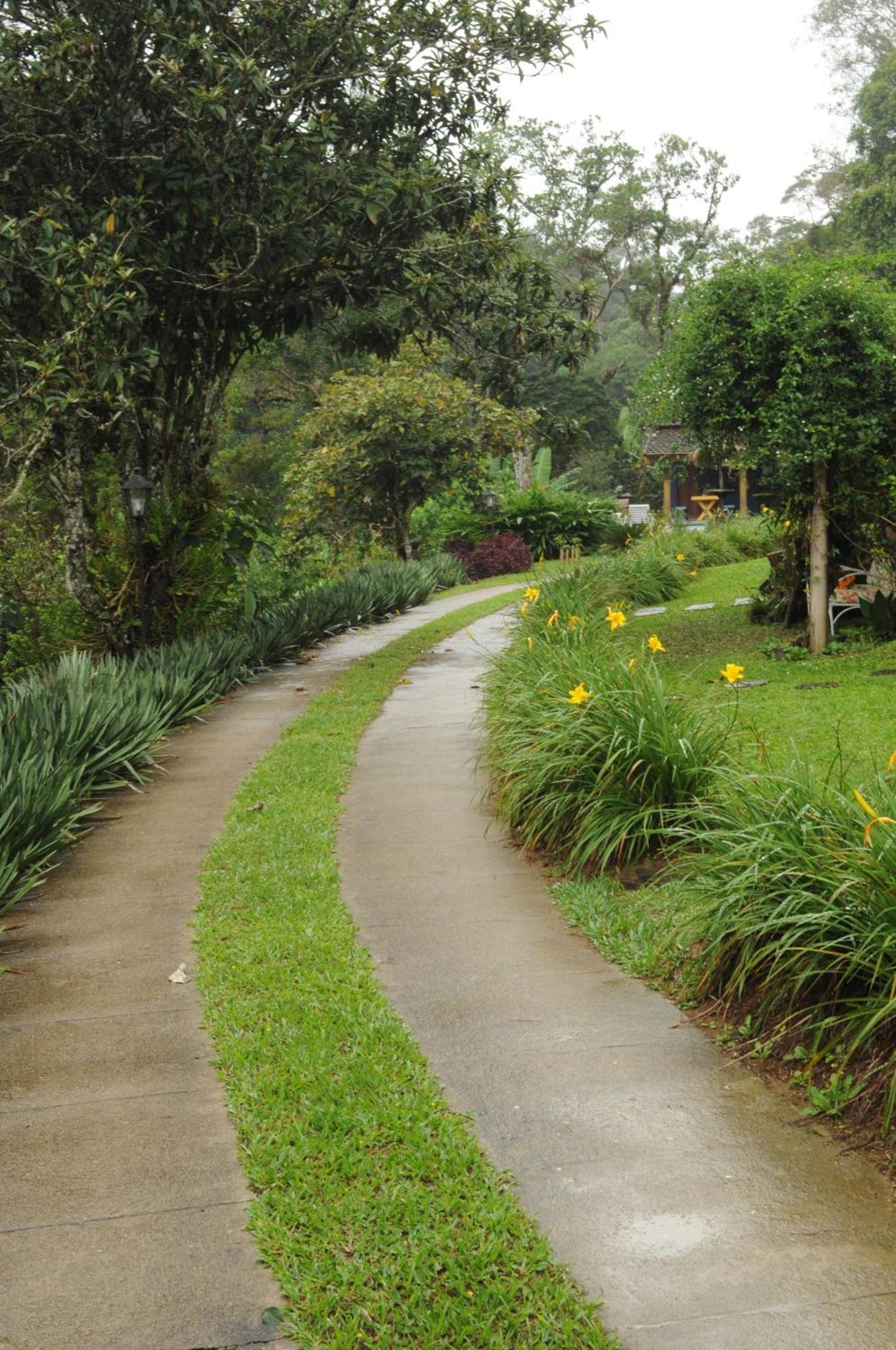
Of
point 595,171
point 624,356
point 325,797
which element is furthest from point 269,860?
point 624,356

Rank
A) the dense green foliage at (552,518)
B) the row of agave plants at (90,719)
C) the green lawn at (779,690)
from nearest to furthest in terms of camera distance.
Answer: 1. the row of agave plants at (90,719)
2. the green lawn at (779,690)
3. the dense green foliage at (552,518)

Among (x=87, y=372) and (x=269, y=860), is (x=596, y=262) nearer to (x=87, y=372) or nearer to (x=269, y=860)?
(x=87, y=372)

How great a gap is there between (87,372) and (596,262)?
4163 cm

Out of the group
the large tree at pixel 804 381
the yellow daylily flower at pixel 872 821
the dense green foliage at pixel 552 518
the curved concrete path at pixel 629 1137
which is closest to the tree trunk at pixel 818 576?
the large tree at pixel 804 381

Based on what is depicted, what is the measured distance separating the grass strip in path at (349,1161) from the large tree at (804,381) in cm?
717

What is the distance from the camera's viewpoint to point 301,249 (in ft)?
40.6

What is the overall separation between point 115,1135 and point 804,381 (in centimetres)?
951

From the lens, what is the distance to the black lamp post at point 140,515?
1273 centimetres

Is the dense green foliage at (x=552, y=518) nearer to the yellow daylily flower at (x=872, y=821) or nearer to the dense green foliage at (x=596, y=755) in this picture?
the dense green foliage at (x=596, y=755)

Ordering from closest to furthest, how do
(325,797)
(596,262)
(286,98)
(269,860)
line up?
(269,860)
(325,797)
(286,98)
(596,262)

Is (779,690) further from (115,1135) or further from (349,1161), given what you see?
(115,1135)

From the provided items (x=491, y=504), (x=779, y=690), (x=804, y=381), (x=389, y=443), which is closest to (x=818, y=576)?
(x=804, y=381)

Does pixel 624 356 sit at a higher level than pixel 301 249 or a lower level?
higher

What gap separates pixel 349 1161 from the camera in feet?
12.3
